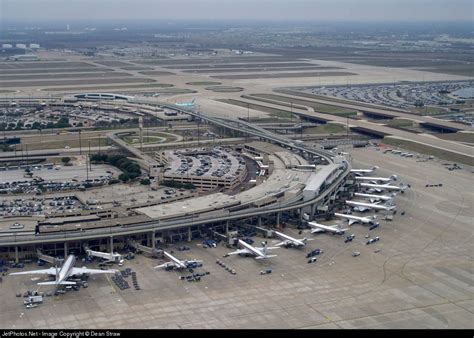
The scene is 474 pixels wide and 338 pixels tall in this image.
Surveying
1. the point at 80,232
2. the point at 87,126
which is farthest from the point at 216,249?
the point at 87,126

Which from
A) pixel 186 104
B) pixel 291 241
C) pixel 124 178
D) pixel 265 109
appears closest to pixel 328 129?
pixel 265 109

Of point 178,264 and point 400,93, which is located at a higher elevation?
point 400,93

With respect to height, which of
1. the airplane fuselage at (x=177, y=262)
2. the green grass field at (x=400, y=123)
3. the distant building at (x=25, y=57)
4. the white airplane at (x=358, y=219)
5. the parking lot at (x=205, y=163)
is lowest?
the white airplane at (x=358, y=219)

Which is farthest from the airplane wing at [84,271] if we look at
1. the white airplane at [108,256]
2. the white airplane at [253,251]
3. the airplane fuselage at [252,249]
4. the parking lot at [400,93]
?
the parking lot at [400,93]

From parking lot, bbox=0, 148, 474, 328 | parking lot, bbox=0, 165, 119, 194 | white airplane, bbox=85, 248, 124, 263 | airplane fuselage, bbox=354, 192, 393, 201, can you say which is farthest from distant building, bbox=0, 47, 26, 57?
parking lot, bbox=0, 148, 474, 328

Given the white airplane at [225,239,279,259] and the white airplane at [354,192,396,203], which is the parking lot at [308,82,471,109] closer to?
the white airplane at [354,192,396,203]

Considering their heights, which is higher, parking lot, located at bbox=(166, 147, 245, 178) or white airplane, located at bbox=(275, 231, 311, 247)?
parking lot, located at bbox=(166, 147, 245, 178)

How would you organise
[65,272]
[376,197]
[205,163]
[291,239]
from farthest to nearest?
[205,163], [376,197], [291,239], [65,272]

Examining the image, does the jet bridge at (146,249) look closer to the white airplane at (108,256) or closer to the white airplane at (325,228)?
the white airplane at (108,256)

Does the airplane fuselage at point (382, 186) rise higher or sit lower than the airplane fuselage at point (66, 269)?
lower

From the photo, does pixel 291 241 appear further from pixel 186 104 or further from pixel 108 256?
pixel 186 104

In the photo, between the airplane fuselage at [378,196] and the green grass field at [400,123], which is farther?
the green grass field at [400,123]

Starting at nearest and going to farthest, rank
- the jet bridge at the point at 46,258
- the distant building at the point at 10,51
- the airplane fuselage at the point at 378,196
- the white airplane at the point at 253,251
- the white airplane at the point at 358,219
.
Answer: the jet bridge at the point at 46,258, the white airplane at the point at 253,251, the white airplane at the point at 358,219, the airplane fuselage at the point at 378,196, the distant building at the point at 10,51
